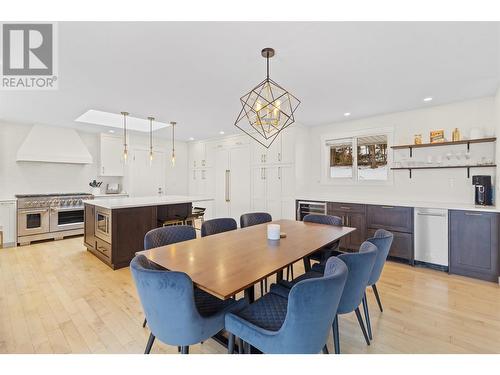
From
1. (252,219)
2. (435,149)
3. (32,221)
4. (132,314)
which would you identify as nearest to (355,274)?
(252,219)

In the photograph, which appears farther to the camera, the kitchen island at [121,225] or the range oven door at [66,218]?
the range oven door at [66,218]

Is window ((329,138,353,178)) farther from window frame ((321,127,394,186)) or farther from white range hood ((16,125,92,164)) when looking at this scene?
white range hood ((16,125,92,164))

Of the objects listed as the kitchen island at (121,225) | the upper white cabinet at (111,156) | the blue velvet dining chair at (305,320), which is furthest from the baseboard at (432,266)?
the upper white cabinet at (111,156)

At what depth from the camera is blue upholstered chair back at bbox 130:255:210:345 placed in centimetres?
126

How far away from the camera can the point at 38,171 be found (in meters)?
Result: 5.31

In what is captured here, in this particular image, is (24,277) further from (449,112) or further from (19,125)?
(449,112)

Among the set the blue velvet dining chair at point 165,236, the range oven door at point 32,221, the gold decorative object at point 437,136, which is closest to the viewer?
the blue velvet dining chair at point 165,236

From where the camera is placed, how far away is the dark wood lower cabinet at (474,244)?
3031 mm

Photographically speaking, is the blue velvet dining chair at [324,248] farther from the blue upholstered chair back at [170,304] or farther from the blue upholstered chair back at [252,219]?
the blue upholstered chair back at [170,304]

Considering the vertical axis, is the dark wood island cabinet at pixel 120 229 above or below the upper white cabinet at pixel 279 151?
below

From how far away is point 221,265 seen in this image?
1.57 m

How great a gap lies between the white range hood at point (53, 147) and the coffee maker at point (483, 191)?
23.8 feet

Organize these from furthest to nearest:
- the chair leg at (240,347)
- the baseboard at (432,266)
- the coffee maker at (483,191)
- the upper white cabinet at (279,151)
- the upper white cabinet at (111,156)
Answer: the upper white cabinet at (111,156) → the upper white cabinet at (279,151) → the baseboard at (432,266) → the coffee maker at (483,191) → the chair leg at (240,347)

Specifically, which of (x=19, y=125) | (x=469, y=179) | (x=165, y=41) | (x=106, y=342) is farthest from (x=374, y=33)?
(x=19, y=125)
